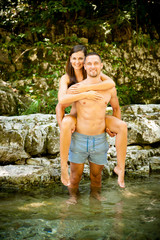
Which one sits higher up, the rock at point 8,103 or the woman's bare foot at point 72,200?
the rock at point 8,103

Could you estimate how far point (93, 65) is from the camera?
2992 millimetres

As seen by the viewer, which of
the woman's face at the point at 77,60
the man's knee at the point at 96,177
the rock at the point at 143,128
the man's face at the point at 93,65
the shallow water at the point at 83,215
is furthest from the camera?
the rock at the point at 143,128

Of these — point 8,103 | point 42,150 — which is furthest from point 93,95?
point 8,103

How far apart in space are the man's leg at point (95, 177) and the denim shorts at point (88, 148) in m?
0.12

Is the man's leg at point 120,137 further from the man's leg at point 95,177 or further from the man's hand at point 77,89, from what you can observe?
the man's hand at point 77,89

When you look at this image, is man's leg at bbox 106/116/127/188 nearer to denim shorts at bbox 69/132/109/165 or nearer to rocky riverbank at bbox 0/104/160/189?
denim shorts at bbox 69/132/109/165

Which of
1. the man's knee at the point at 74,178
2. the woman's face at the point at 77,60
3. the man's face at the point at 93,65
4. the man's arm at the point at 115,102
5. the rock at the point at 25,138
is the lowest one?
the man's knee at the point at 74,178

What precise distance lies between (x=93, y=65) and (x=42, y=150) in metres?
2.24

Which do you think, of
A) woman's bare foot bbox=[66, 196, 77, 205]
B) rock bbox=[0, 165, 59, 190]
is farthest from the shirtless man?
rock bbox=[0, 165, 59, 190]

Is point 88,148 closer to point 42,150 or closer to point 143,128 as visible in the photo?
point 42,150

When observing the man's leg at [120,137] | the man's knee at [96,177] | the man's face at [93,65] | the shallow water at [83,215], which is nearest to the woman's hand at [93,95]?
the man's face at [93,65]

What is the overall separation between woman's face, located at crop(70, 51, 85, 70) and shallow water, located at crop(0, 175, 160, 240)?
6.21ft

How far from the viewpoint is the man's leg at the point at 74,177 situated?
327 cm

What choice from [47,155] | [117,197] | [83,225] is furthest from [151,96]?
[83,225]
